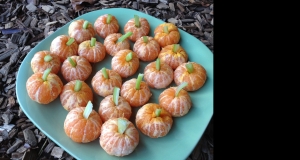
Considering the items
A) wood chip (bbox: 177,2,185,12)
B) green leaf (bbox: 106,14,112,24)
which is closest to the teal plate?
green leaf (bbox: 106,14,112,24)

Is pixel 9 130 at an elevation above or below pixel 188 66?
below

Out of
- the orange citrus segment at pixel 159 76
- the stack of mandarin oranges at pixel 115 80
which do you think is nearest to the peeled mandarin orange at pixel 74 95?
the stack of mandarin oranges at pixel 115 80

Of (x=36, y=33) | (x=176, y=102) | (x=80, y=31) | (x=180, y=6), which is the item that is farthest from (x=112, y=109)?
(x=180, y=6)
